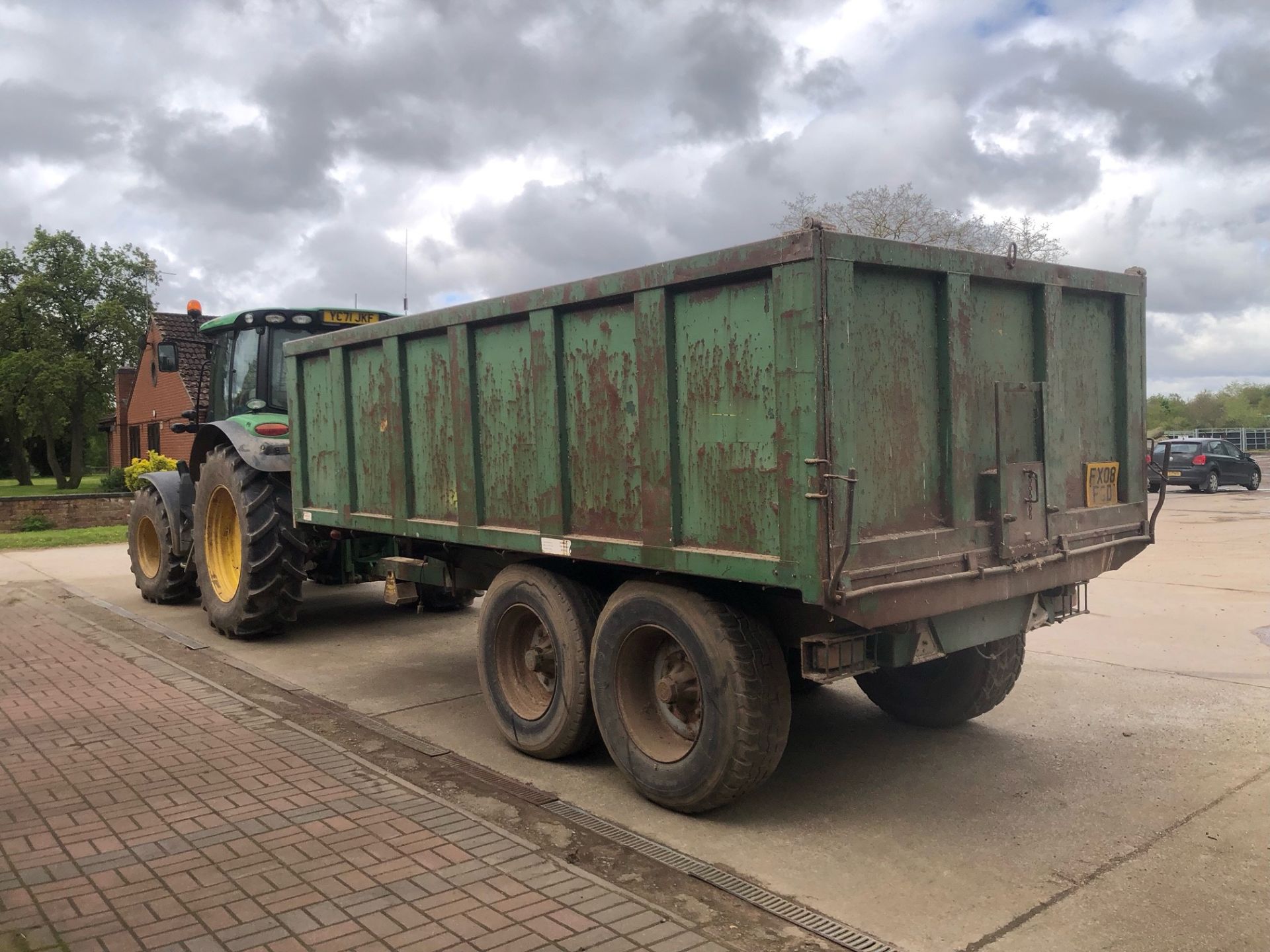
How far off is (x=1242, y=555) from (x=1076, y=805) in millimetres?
10163

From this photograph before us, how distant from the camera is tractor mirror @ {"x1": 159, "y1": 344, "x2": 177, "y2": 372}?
355 inches

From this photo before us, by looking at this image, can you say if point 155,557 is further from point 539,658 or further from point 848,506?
point 848,506

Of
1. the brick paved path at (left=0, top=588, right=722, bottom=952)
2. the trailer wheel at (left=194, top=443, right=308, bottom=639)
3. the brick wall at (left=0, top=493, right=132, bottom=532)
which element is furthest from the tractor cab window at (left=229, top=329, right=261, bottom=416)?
the brick wall at (left=0, top=493, right=132, bottom=532)

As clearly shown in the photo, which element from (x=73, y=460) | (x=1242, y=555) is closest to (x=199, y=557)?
(x=1242, y=555)

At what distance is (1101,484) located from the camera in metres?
5.00

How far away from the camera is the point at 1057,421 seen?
474cm

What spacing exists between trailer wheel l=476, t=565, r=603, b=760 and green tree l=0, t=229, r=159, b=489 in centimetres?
4212

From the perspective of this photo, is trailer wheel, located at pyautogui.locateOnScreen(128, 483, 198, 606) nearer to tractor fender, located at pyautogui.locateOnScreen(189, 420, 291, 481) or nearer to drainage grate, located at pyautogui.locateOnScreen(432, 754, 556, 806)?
tractor fender, located at pyautogui.locateOnScreen(189, 420, 291, 481)

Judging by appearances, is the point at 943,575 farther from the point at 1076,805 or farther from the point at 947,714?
the point at 947,714

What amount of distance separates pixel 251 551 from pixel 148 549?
3642 millimetres

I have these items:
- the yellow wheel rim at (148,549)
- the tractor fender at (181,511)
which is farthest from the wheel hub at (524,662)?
the yellow wheel rim at (148,549)

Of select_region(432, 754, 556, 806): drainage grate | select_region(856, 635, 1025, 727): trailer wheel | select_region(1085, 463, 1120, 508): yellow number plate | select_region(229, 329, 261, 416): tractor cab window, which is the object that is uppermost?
select_region(229, 329, 261, 416): tractor cab window

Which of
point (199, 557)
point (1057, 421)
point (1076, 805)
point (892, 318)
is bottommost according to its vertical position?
point (1076, 805)

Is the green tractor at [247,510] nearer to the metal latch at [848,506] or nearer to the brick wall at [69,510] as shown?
the metal latch at [848,506]
